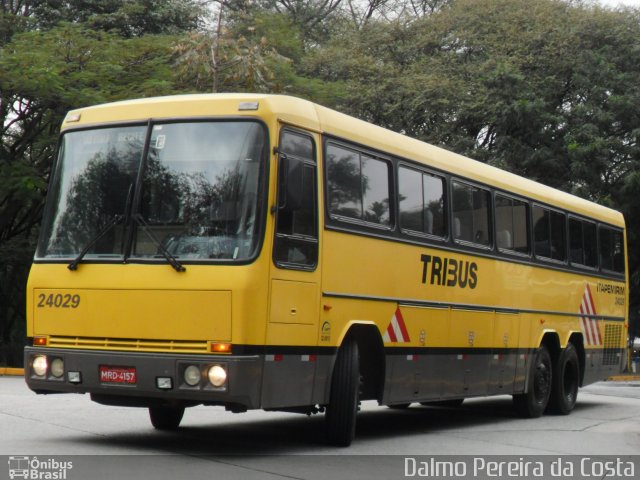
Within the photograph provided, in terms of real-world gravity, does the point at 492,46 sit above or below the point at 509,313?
above

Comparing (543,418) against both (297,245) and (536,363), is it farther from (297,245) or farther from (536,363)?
(297,245)

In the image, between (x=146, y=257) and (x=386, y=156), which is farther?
(x=386, y=156)

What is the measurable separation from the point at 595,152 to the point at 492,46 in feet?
27.2

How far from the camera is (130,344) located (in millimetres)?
9977

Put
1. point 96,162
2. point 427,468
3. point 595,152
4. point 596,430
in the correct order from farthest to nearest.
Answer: point 595,152, point 596,430, point 96,162, point 427,468

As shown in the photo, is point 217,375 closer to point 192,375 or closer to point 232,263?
point 192,375

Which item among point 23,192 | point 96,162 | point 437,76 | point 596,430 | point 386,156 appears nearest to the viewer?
point 96,162

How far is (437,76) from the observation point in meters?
38.1

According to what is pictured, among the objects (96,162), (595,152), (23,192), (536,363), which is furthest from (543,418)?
(595,152)

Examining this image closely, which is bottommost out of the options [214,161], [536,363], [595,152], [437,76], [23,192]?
[536,363]

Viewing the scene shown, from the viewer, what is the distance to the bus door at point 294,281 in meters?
Result: 9.95

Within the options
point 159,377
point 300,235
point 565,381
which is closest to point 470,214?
point 300,235

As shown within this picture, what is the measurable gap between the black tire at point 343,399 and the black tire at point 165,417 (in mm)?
1865

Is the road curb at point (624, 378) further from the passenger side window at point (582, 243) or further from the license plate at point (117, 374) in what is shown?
the license plate at point (117, 374)
